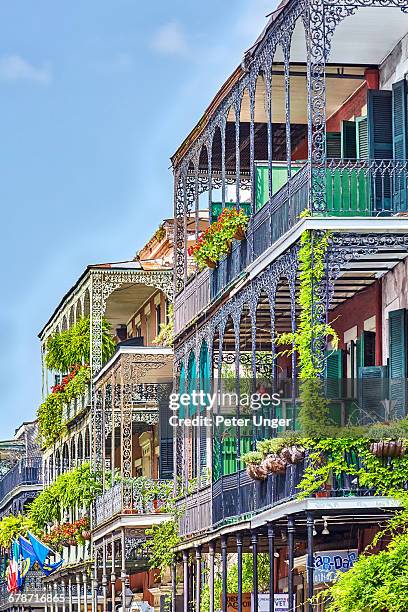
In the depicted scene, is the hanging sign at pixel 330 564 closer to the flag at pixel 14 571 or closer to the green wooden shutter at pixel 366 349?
the green wooden shutter at pixel 366 349

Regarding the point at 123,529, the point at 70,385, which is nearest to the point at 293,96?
the point at 123,529

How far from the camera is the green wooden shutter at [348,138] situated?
26.7 m

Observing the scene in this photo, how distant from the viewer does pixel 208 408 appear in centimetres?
3234

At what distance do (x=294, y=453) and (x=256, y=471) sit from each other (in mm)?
2344

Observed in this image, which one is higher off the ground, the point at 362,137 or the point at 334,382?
the point at 362,137

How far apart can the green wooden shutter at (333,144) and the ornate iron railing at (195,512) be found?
6397mm

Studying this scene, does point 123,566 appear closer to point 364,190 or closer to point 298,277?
point 298,277

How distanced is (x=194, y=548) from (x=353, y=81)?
8.90 metres

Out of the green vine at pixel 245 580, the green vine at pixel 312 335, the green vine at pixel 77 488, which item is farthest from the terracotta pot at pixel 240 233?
the green vine at pixel 77 488

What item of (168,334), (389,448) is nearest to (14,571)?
(168,334)

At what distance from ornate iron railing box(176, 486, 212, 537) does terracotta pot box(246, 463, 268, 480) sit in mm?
4265

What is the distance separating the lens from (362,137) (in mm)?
25891

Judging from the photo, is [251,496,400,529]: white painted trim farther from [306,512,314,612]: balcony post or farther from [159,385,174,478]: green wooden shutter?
[159,385,174,478]: green wooden shutter

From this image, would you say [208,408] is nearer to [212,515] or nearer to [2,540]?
[212,515]
